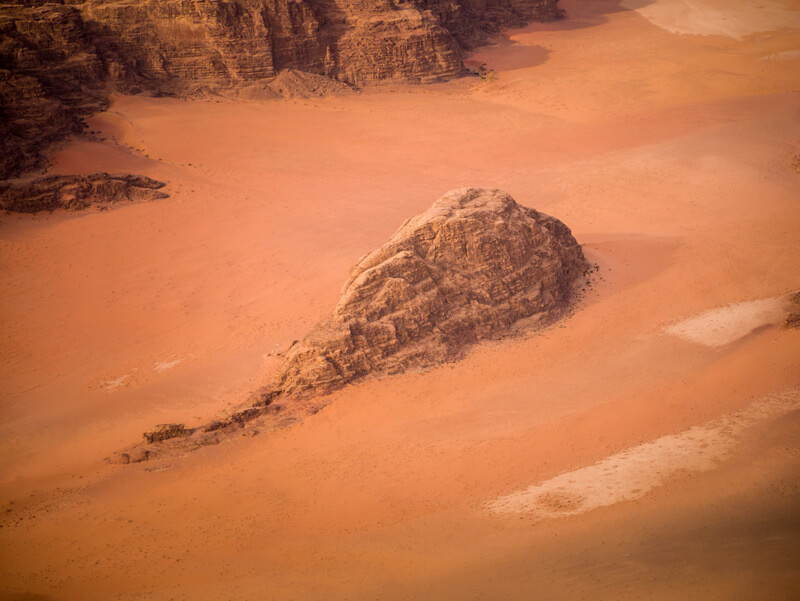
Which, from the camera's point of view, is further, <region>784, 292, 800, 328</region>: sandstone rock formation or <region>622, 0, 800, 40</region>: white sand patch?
<region>622, 0, 800, 40</region>: white sand patch

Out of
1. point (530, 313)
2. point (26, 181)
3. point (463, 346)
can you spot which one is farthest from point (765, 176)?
point (26, 181)

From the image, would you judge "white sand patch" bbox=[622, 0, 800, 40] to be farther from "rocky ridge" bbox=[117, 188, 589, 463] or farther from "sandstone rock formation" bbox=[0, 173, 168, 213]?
"sandstone rock formation" bbox=[0, 173, 168, 213]

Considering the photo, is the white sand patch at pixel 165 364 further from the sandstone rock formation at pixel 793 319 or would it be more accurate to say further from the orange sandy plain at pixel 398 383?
the sandstone rock formation at pixel 793 319

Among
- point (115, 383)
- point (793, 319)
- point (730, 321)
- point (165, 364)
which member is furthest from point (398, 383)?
point (793, 319)

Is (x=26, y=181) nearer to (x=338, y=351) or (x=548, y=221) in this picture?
(x=338, y=351)

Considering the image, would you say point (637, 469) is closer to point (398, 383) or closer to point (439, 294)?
point (398, 383)

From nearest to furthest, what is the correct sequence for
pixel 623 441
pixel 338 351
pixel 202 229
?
1. pixel 623 441
2. pixel 338 351
3. pixel 202 229


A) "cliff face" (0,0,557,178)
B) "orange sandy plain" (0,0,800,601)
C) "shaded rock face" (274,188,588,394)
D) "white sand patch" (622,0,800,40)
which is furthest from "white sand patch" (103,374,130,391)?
"white sand patch" (622,0,800,40)
